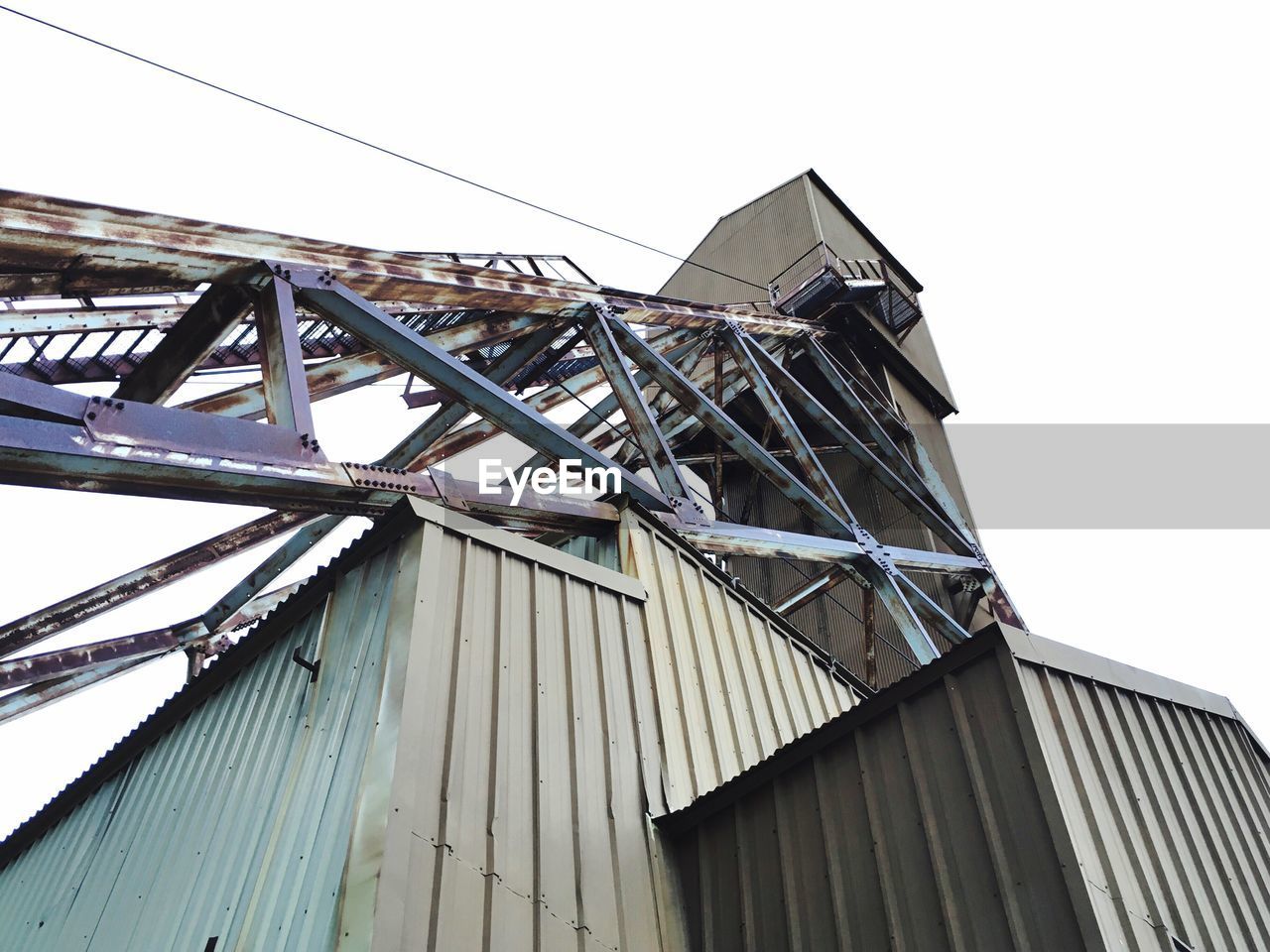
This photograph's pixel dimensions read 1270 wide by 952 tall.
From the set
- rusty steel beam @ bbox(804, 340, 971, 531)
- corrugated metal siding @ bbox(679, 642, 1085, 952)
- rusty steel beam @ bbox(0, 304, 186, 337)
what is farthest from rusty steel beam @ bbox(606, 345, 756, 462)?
corrugated metal siding @ bbox(679, 642, 1085, 952)

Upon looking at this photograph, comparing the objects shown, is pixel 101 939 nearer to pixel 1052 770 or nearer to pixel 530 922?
pixel 530 922

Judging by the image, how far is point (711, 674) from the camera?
725 cm

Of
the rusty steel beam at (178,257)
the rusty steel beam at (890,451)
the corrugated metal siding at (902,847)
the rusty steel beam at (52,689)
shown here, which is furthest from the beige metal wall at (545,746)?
the rusty steel beam at (890,451)

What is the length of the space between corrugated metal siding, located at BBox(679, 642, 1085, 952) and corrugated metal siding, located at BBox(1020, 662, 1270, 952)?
0.22 metres

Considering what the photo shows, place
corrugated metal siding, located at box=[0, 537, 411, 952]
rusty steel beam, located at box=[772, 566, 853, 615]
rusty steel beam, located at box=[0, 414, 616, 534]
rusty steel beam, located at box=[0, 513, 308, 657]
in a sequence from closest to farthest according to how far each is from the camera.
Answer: rusty steel beam, located at box=[0, 414, 616, 534], corrugated metal siding, located at box=[0, 537, 411, 952], rusty steel beam, located at box=[0, 513, 308, 657], rusty steel beam, located at box=[772, 566, 853, 615]

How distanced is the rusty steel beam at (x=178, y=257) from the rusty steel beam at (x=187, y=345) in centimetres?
15

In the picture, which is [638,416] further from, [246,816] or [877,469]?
[877,469]

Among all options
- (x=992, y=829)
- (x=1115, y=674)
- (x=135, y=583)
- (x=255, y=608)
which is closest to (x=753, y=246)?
(x=255, y=608)

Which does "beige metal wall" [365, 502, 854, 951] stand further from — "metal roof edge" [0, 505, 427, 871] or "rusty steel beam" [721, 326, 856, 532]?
"rusty steel beam" [721, 326, 856, 532]

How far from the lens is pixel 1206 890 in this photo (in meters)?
5.07

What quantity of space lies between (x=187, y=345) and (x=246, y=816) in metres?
2.85

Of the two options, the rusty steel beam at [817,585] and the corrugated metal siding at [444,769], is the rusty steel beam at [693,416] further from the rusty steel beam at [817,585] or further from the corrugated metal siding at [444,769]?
the corrugated metal siding at [444,769]

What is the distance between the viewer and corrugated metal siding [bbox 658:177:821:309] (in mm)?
18656

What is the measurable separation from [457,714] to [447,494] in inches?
67.5
